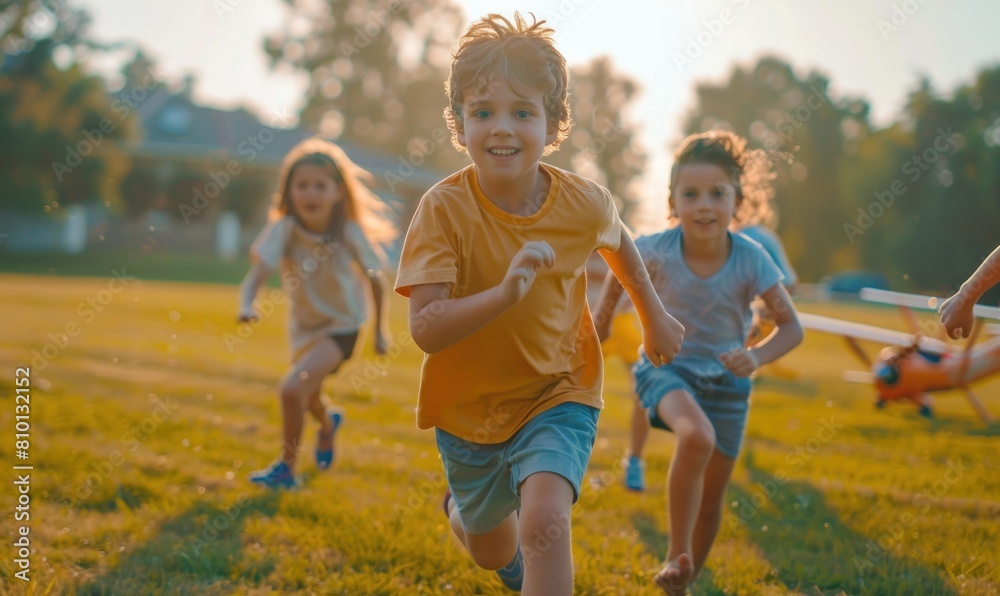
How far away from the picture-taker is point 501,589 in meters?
3.58

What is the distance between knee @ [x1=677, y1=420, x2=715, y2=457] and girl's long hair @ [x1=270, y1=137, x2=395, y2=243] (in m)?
3.14

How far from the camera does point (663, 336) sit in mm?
3098

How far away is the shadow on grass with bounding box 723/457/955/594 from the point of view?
3.75 metres

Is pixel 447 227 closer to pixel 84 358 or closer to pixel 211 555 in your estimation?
pixel 211 555

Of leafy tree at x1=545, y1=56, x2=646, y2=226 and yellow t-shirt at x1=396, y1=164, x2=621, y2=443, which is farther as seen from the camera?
leafy tree at x1=545, y1=56, x2=646, y2=226

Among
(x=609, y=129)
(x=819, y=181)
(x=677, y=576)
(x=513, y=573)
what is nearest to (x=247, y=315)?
(x=513, y=573)

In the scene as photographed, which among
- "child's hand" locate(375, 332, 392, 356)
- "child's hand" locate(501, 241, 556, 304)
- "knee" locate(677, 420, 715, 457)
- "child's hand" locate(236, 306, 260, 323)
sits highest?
"child's hand" locate(501, 241, 556, 304)

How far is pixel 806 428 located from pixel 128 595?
252 inches

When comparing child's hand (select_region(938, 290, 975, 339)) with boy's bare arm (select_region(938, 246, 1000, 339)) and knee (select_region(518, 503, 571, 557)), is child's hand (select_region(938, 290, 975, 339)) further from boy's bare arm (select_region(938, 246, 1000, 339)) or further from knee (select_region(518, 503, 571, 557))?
knee (select_region(518, 503, 571, 557))

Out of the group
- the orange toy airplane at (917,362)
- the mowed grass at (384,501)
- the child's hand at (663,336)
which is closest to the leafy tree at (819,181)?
the orange toy airplane at (917,362)

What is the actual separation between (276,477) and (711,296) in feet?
8.98

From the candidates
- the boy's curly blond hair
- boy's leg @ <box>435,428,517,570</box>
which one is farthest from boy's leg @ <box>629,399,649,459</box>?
the boy's curly blond hair

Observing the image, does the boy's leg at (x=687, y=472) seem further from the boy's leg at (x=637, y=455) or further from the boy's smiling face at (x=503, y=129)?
the boy's leg at (x=637, y=455)

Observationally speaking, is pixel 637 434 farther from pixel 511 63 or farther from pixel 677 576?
pixel 511 63
